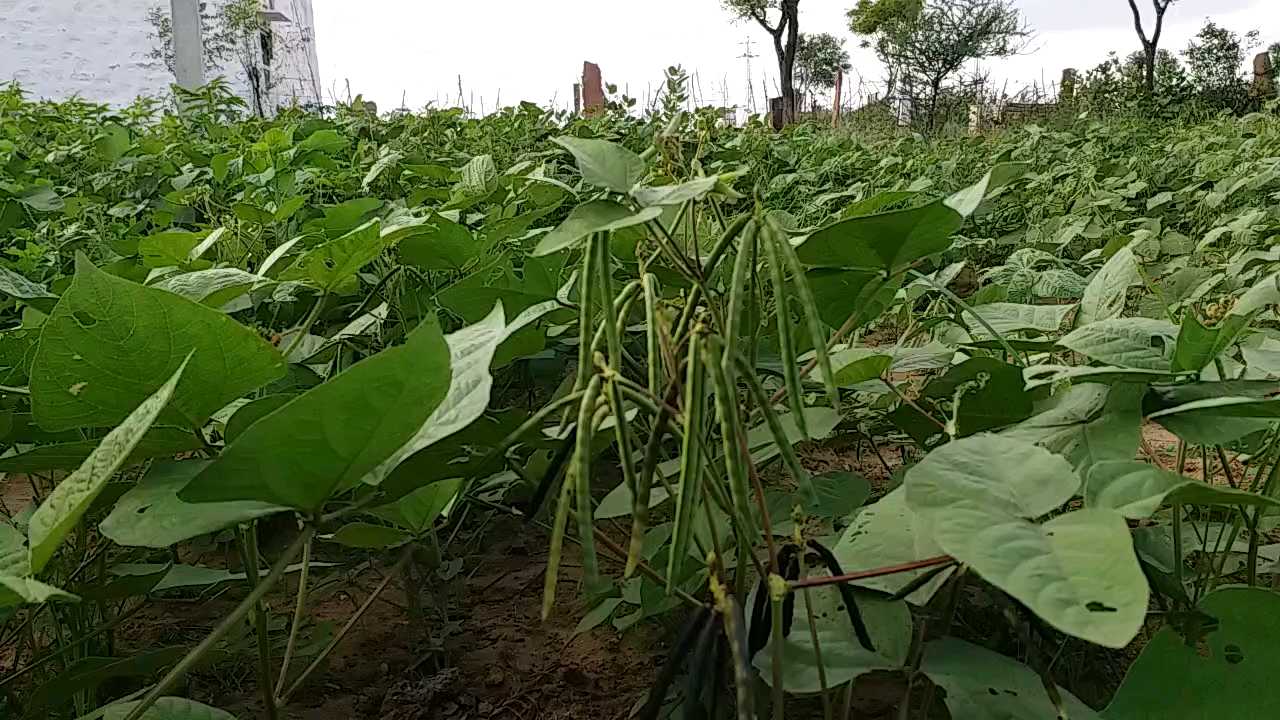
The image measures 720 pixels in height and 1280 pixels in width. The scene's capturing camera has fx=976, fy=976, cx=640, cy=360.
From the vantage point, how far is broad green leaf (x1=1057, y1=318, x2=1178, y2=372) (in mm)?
590

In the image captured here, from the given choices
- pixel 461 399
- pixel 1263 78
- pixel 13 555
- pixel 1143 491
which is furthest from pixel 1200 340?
pixel 1263 78

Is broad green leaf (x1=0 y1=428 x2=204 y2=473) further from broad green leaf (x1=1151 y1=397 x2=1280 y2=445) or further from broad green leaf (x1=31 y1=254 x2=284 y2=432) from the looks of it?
broad green leaf (x1=1151 y1=397 x2=1280 y2=445)

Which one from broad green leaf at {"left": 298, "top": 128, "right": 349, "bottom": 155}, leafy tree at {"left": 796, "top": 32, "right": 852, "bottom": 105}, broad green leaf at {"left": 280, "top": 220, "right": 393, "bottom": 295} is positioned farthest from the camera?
leafy tree at {"left": 796, "top": 32, "right": 852, "bottom": 105}

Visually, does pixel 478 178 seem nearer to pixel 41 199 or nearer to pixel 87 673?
pixel 87 673

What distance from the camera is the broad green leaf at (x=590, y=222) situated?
415 millimetres

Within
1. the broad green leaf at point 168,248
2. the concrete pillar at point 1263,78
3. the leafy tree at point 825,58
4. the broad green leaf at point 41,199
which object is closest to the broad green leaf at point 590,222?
the broad green leaf at point 168,248

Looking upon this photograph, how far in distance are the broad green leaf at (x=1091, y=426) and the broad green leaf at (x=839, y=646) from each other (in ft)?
0.42

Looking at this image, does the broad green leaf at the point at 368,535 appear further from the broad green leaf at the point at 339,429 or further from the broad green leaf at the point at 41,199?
the broad green leaf at the point at 41,199

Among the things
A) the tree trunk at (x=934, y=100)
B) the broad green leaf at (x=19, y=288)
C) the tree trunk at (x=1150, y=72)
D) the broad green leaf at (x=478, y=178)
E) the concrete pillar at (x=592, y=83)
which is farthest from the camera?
the tree trunk at (x=934, y=100)

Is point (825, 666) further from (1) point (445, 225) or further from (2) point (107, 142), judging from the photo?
(2) point (107, 142)

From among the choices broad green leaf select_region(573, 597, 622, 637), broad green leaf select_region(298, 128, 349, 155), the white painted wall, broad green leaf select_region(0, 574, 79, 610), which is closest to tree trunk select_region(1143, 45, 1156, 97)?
the white painted wall

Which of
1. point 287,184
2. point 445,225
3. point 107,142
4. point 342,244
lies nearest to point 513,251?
point 445,225

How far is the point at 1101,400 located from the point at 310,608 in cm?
97

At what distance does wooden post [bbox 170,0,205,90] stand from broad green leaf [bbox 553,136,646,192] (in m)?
10.2
